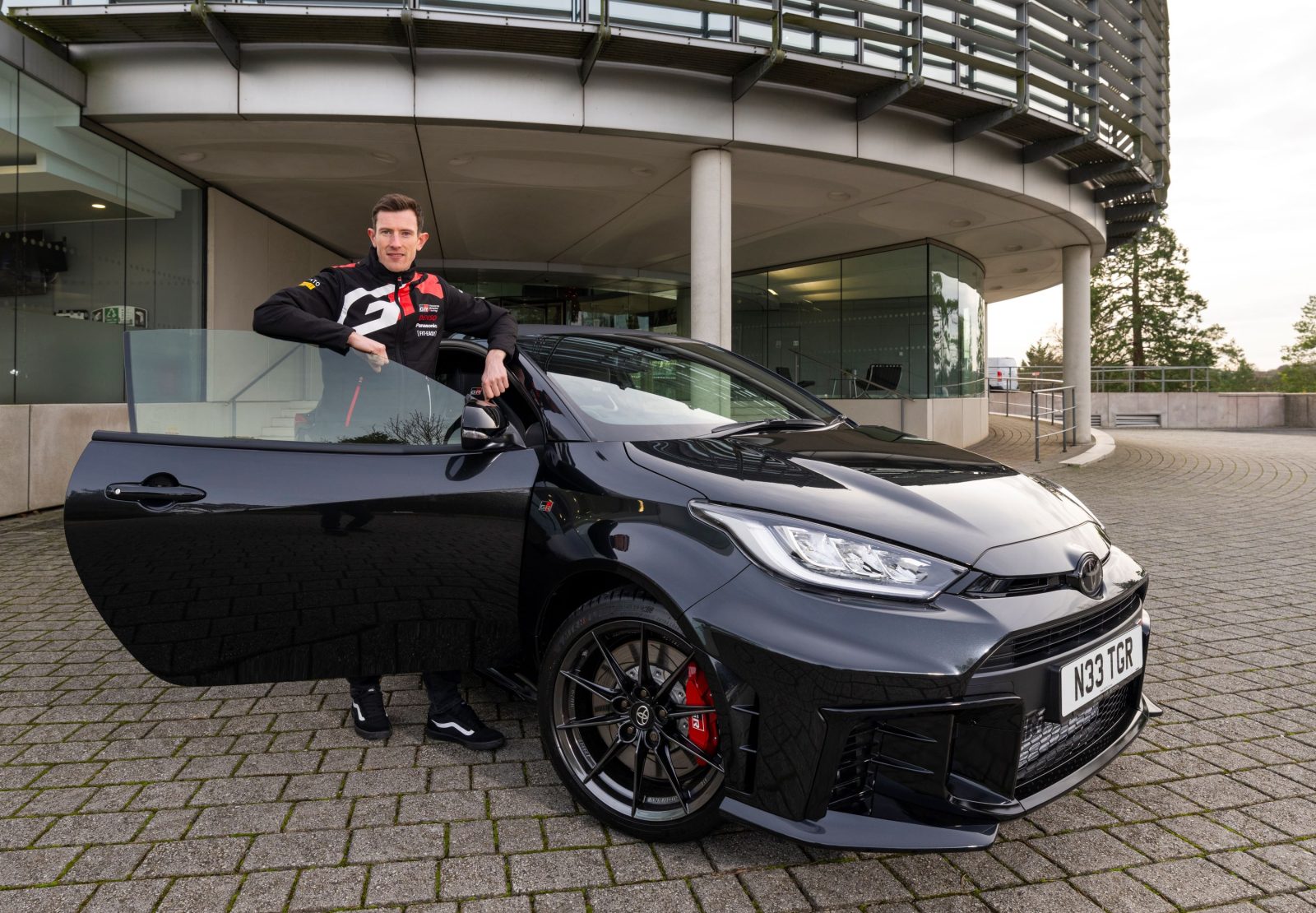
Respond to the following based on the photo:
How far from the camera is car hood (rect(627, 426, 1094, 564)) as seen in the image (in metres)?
2.17

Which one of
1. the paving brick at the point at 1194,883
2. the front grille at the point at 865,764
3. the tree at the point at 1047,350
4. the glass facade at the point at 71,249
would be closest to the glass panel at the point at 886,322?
the glass facade at the point at 71,249

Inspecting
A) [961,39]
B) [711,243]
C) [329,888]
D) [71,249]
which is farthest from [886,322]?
[329,888]

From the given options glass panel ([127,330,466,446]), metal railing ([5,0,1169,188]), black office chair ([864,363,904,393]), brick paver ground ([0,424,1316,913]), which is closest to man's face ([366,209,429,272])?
glass panel ([127,330,466,446])

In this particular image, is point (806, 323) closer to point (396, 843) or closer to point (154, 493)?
point (154, 493)

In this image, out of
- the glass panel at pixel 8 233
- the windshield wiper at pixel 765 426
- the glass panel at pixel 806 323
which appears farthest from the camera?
the glass panel at pixel 806 323

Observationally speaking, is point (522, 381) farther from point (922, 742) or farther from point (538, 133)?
point (538, 133)

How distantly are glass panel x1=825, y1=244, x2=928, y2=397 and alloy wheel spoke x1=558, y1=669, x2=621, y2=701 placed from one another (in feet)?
50.2

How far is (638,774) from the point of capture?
234 cm

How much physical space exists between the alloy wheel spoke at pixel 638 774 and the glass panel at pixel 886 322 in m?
15.4

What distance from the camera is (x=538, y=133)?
10.1m

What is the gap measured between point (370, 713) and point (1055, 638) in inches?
90.9

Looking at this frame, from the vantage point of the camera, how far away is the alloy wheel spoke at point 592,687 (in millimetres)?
2408

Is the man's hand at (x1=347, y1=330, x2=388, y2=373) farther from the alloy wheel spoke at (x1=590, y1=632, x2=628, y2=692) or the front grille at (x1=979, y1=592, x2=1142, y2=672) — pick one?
the front grille at (x1=979, y1=592, x2=1142, y2=672)

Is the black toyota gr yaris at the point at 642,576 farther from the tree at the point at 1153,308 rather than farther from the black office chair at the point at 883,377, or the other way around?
the tree at the point at 1153,308
